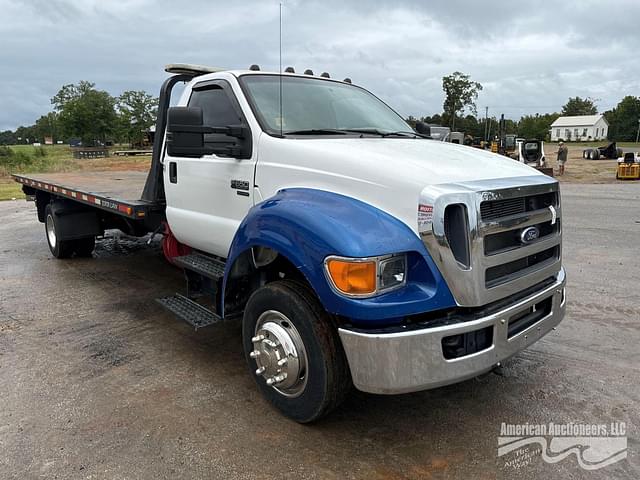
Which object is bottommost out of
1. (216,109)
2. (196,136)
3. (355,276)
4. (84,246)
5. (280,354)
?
(84,246)

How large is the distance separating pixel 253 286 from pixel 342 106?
1696 mm

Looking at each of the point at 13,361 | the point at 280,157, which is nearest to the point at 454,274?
the point at 280,157

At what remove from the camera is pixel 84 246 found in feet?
24.7

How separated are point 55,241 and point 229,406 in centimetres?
530

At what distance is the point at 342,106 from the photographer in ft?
13.9

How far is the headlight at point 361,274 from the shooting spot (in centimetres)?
253

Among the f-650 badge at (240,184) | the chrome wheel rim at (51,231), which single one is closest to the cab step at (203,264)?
the f-650 badge at (240,184)

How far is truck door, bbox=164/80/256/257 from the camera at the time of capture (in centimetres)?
377

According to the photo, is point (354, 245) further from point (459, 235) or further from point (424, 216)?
point (459, 235)

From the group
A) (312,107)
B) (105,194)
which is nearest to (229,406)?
(312,107)

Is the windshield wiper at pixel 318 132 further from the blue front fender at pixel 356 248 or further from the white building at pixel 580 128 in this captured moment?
the white building at pixel 580 128

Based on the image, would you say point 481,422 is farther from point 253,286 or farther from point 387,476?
point 253,286

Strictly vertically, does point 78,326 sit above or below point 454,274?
below

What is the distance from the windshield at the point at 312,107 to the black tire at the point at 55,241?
4.55 metres
